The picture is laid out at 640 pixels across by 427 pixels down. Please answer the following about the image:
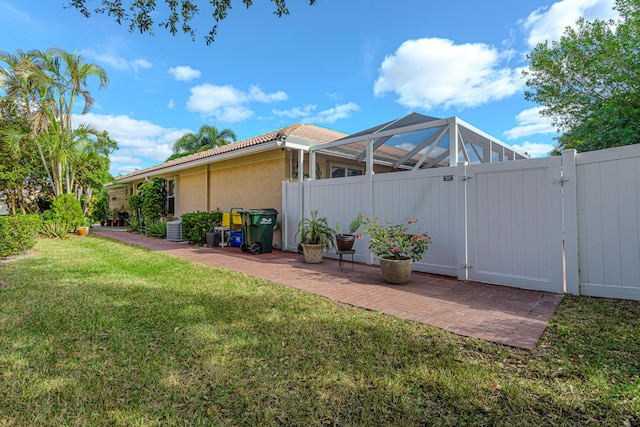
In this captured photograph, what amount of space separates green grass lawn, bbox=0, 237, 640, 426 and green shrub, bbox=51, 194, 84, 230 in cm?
1057

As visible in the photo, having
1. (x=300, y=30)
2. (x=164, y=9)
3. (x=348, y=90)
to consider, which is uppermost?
(x=300, y=30)

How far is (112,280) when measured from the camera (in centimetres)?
528

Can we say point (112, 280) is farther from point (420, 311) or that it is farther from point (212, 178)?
point (212, 178)

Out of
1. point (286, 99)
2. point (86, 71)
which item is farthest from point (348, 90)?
point (86, 71)

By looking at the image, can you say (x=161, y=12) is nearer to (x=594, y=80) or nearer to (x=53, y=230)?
(x=53, y=230)

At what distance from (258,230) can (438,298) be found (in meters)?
5.48

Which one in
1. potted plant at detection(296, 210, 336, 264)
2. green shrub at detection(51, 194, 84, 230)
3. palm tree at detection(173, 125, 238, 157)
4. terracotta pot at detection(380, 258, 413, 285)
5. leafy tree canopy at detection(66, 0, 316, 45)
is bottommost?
terracotta pot at detection(380, 258, 413, 285)

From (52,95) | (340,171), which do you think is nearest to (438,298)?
(340,171)

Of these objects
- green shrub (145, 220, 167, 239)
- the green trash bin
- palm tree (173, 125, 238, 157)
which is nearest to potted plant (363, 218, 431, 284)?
the green trash bin

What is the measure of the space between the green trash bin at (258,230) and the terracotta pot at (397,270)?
435 centimetres

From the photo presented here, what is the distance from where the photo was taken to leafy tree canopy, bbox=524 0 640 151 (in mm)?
10148

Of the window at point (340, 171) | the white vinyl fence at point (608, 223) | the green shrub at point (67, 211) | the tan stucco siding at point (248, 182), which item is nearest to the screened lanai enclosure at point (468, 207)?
the white vinyl fence at point (608, 223)

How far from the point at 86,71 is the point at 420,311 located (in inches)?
666

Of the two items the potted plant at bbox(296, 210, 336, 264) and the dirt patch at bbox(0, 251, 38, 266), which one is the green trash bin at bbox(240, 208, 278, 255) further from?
the dirt patch at bbox(0, 251, 38, 266)
